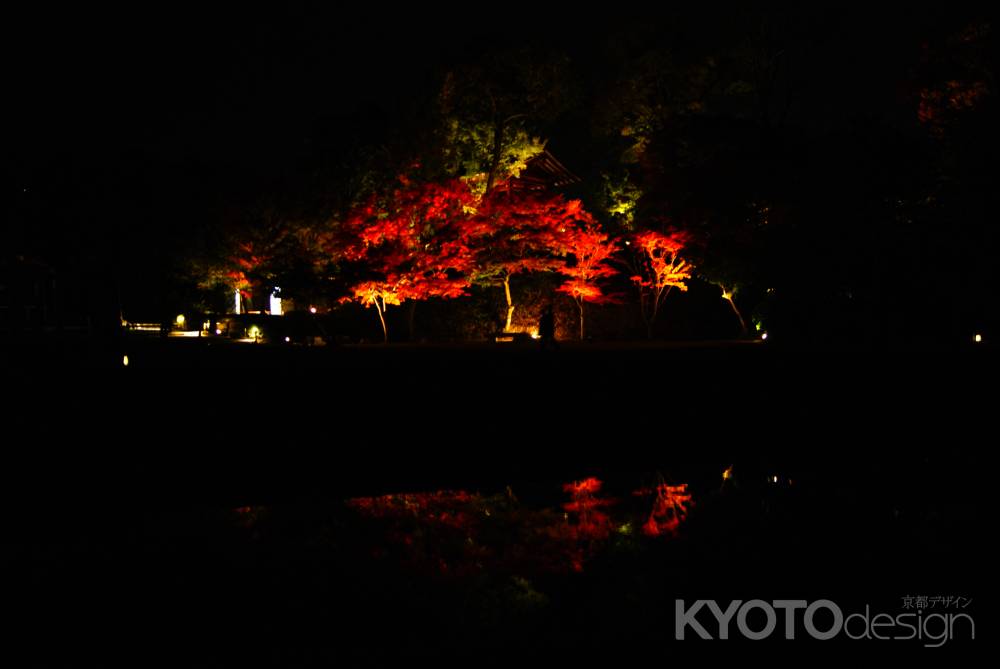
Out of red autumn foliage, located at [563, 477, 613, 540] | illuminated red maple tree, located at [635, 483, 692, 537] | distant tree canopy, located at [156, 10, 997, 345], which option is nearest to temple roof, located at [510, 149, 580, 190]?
distant tree canopy, located at [156, 10, 997, 345]

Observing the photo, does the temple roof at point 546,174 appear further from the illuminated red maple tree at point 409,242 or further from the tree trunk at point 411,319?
the illuminated red maple tree at point 409,242

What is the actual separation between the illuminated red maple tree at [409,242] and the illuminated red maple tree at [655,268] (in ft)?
19.0

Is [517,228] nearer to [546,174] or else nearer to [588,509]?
[546,174]

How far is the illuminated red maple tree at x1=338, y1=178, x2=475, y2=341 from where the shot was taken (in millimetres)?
21328

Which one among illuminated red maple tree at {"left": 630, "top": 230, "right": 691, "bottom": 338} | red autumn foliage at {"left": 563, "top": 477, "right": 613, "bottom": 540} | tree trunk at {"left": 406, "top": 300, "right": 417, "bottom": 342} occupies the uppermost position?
illuminated red maple tree at {"left": 630, "top": 230, "right": 691, "bottom": 338}

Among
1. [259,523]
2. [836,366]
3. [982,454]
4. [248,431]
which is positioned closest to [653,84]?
[836,366]

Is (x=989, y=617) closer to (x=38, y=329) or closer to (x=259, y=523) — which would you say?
(x=259, y=523)

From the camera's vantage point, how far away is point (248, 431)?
9.14 meters

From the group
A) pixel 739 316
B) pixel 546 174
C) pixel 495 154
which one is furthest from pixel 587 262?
pixel 546 174

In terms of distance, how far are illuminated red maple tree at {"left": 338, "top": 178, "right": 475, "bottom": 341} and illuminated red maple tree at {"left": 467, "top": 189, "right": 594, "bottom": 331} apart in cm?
67

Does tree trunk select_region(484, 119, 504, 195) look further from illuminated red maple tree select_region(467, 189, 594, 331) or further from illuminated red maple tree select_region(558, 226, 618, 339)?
illuminated red maple tree select_region(558, 226, 618, 339)

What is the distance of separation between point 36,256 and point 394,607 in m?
26.9

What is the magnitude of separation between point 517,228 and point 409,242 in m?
3.40

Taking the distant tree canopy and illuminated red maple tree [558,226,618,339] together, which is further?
illuminated red maple tree [558,226,618,339]
